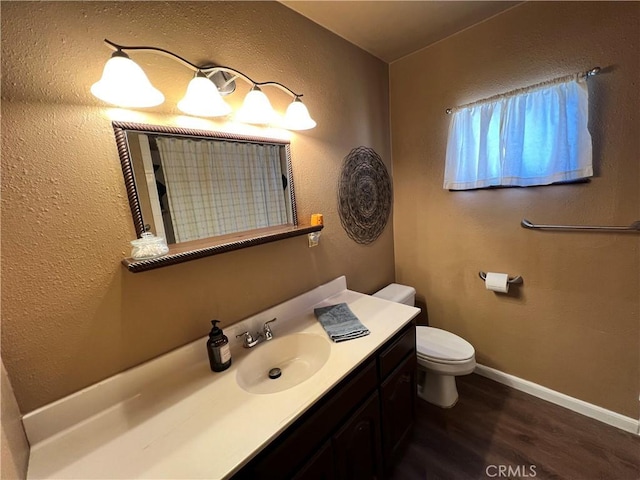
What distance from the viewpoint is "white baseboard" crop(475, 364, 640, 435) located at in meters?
1.49

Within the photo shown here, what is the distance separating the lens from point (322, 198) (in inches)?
63.5

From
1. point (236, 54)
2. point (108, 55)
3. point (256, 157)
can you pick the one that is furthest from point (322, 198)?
point (108, 55)

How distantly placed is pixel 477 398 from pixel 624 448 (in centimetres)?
66

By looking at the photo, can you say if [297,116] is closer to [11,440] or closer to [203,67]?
[203,67]

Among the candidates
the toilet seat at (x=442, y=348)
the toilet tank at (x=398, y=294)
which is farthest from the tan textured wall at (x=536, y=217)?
the toilet seat at (x=442, y=348)

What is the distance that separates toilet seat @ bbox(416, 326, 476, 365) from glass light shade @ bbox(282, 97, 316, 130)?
1.49 m

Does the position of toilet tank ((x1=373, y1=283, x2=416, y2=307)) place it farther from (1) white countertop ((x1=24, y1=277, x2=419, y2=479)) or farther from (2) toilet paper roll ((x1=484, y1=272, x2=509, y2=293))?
(1) white countertop ((x1=24, y1=277, x2=419, y2=479))

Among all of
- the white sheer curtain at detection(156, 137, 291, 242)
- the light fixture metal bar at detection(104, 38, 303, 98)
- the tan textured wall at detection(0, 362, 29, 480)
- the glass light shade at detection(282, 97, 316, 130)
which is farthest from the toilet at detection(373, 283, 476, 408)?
the tan textured wall at detection(0, 362, 29, 480)

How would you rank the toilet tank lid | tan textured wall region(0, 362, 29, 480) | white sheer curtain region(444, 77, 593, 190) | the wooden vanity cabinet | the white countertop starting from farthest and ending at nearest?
the toilet tank lid
white sheer curtain region(444, 77, 593, 190)
the wooden vanity cabinet
the white countertop
tan textured wall region(0, 362, 29, 480)

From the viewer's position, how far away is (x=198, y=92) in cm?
98

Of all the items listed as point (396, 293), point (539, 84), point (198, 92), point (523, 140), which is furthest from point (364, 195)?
point (198, 92)

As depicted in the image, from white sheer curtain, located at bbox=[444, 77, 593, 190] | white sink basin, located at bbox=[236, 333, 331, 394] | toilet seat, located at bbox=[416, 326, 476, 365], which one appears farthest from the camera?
toilet seat, located at bbox=[416, 326, 476, 365]

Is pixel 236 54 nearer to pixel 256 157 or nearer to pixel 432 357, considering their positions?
pixel 256 157

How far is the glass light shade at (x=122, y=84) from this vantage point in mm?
780
